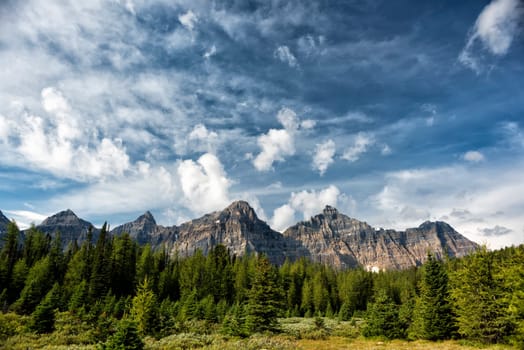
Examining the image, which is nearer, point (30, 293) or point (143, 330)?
point (143, 330)

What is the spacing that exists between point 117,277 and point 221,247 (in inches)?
1477

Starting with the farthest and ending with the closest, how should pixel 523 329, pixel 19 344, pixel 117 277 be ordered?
pixel 117 277
pixel 19 344
pixel 523 329

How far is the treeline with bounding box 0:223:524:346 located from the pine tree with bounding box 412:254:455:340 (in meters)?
0.10

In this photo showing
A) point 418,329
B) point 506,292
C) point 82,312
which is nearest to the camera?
point 506,292

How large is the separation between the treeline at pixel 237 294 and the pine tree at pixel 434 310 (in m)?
0.10

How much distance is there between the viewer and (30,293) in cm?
4838

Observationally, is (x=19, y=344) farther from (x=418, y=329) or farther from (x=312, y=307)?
(x=312, y=307)

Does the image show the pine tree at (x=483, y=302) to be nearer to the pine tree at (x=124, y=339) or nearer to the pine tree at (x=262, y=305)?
the pine tree at (x=262, y=305)

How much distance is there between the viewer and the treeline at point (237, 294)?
2791cm

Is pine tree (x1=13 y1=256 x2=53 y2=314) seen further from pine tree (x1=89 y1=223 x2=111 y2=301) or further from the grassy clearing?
the grassy clearing

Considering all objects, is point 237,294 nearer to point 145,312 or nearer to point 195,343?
point 145,312

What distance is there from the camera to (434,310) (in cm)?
3297

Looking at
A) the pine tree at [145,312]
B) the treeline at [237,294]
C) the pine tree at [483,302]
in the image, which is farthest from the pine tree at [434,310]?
the pine tree at [145,312]

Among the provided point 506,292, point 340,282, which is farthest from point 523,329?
point 340,282
